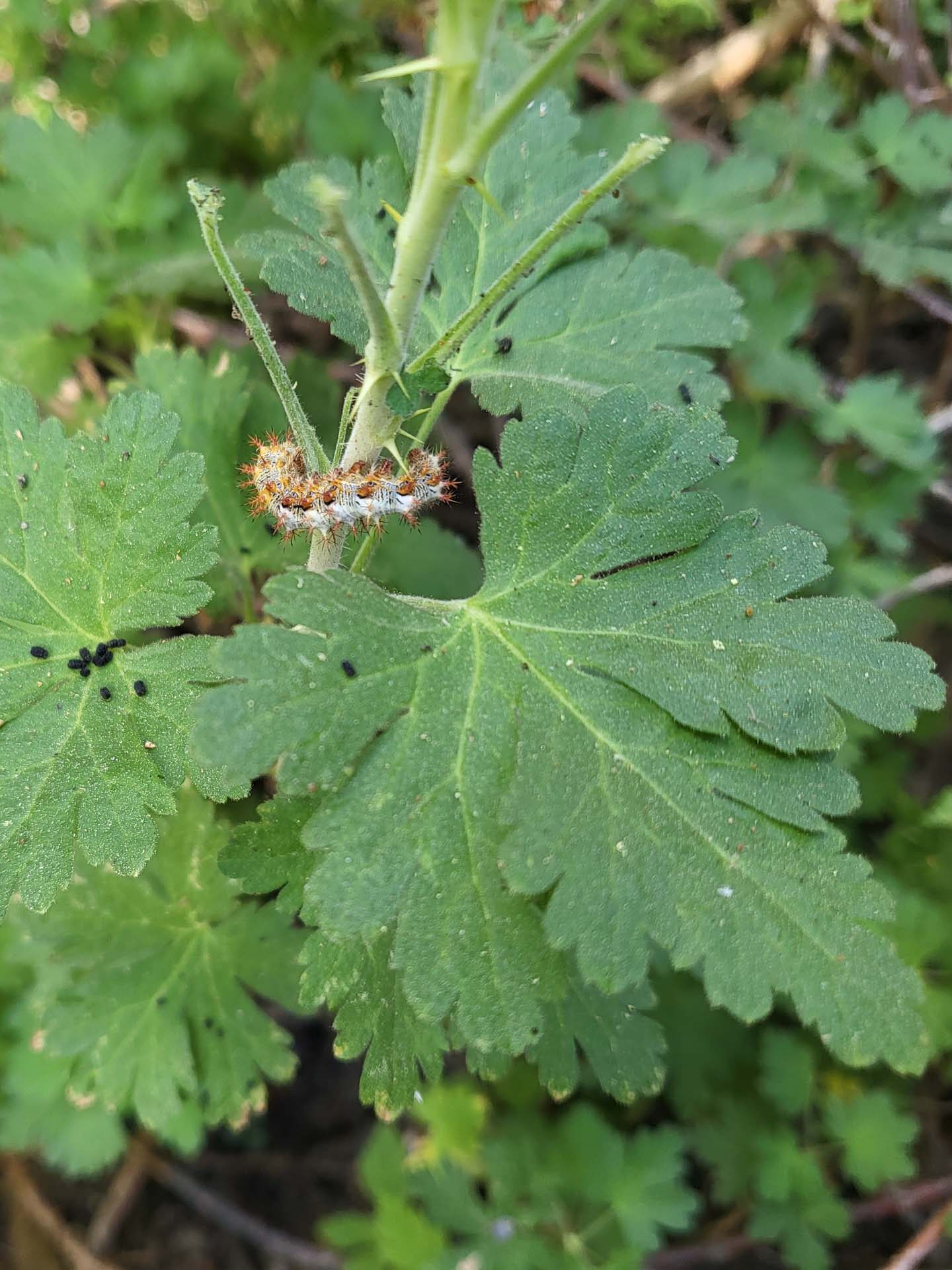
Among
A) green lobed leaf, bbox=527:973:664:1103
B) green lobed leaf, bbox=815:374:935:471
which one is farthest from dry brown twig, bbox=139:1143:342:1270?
green lobed leaf, bbox=815:374:935:471

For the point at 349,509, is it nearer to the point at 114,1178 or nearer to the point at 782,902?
the point at 782,902

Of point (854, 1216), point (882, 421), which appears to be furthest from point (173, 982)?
point (882, 421)

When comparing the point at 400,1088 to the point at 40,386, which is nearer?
the point at 400,1088

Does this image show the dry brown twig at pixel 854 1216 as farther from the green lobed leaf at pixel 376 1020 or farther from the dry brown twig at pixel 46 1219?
the green lobed leaf at pixel 376 1020

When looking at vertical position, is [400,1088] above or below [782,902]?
below

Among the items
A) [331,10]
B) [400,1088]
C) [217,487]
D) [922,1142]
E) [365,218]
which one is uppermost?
[331,10]

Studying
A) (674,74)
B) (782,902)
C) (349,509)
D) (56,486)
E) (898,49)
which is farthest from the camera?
(674,74)

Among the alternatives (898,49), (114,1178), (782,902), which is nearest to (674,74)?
(898,49)
